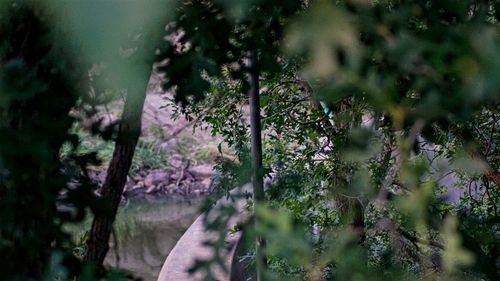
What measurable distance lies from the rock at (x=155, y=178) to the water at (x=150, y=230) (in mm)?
377

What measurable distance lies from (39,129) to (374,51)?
1.04 ft

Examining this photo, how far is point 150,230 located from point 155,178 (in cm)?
197

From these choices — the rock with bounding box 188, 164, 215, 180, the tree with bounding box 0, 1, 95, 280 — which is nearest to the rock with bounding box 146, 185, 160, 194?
the rock with bounding box 188, 164, 215, 180

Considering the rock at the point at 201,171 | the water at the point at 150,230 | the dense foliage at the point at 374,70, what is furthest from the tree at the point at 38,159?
the rock at the point at 201,171

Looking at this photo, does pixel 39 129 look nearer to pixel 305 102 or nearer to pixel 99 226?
pixel 99 226

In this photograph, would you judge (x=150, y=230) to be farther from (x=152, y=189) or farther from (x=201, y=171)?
(x=201, y=171)

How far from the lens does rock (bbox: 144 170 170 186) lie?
10.1 m

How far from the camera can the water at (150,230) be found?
6922 millimetres

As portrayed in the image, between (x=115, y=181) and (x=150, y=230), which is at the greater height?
(x=150, y=230)

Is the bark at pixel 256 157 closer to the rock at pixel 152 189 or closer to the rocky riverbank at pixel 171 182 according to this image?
the rocky riverbank at pixel 171 182

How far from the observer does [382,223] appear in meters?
1.56

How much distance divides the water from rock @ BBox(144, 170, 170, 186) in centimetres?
38

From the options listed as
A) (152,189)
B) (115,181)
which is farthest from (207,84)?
(152,189)

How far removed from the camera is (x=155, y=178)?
1014 centimetres
